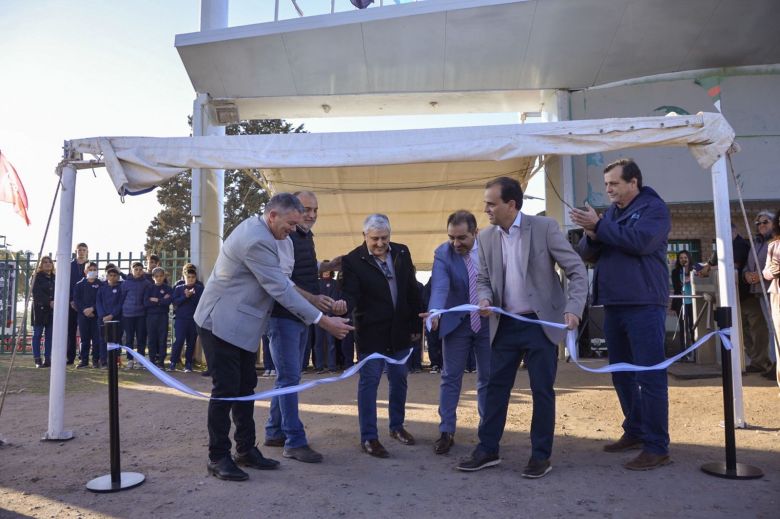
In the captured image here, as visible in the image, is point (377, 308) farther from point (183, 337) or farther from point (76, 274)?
point (76, 274)

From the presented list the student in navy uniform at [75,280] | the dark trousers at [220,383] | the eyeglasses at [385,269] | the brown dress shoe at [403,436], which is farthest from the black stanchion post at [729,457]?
the student in navy uniform at [75,280]

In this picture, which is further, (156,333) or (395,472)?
(156,333)

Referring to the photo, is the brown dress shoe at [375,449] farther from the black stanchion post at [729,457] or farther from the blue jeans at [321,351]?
the blue jeans at [321,351]

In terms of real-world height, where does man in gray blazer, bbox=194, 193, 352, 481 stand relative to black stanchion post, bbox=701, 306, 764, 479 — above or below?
above

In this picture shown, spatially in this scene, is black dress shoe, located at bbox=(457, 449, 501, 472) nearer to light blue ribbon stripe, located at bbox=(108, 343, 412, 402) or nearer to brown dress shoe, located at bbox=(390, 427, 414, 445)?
brown dress shoe, located at bbox=(390, 427, 414, 445)

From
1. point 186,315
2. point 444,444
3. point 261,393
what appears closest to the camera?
point 261,393

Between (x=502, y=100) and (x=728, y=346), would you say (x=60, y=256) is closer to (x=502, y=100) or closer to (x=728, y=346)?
(x=728, y=346)

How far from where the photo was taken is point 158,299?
1030cm

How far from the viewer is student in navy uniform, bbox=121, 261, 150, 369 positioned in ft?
34.1

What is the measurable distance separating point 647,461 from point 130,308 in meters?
8.89

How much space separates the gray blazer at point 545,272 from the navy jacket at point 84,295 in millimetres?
8701

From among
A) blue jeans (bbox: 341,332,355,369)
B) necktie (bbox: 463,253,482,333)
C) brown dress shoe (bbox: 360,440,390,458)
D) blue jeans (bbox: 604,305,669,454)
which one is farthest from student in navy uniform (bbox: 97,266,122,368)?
blue jeans (bbox: 604,305,669,454)

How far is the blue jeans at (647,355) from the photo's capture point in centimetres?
405

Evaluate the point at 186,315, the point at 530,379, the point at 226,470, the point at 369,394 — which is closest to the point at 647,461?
the point at 530,379
